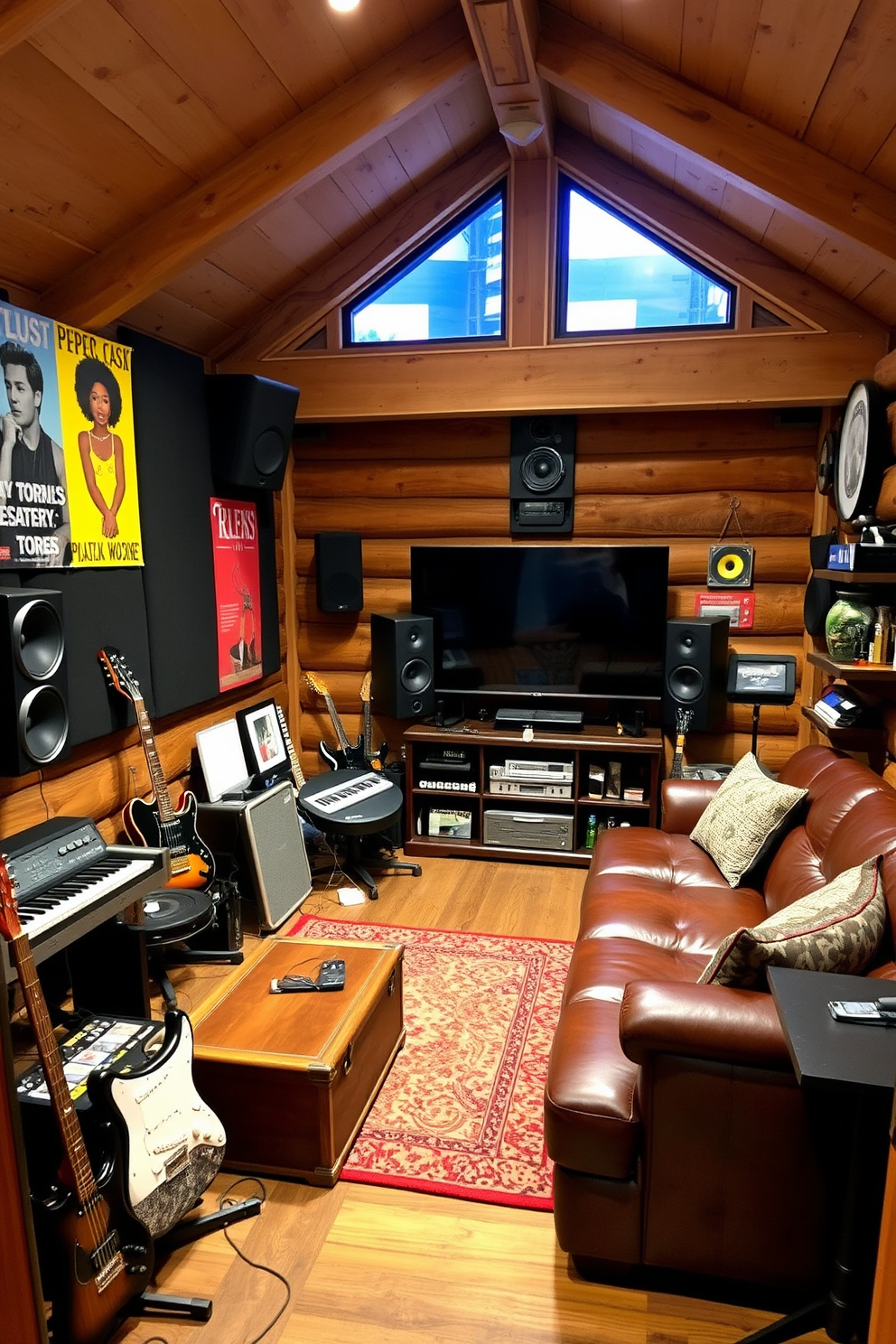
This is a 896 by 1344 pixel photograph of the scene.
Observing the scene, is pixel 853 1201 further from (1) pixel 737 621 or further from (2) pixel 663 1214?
(1) pixel 737 621

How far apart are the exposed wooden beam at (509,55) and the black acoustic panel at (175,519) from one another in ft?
4.96

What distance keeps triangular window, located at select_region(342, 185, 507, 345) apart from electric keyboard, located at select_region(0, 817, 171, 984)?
2731mm

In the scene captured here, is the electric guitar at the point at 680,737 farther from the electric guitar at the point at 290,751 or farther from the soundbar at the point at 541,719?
the electric guitar at the point at 290,751

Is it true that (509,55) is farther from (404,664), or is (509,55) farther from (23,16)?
(404,664)

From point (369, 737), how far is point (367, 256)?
2.35 meters

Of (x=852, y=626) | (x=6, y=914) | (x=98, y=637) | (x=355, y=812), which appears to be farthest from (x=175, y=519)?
(x=852, y=626)

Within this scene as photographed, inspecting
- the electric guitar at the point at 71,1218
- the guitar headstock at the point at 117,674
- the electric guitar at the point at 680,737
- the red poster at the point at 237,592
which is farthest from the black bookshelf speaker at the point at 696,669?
the electric guitar at the point at 71,1218

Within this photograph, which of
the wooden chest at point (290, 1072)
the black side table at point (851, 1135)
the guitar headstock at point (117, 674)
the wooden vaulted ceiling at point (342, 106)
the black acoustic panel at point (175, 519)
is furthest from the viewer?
the black acoustic panel at point (175, 519)

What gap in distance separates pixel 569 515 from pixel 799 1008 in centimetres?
302

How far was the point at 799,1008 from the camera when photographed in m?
1.45

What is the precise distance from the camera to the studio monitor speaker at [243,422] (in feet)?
11.7

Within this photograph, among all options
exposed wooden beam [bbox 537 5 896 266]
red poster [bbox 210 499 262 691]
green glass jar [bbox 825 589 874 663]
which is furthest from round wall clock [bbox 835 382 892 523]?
red poster [bbox 210 499 262 691]

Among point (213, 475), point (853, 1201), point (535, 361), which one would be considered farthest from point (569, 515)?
point (853, 1201)

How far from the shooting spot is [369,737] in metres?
4.41
